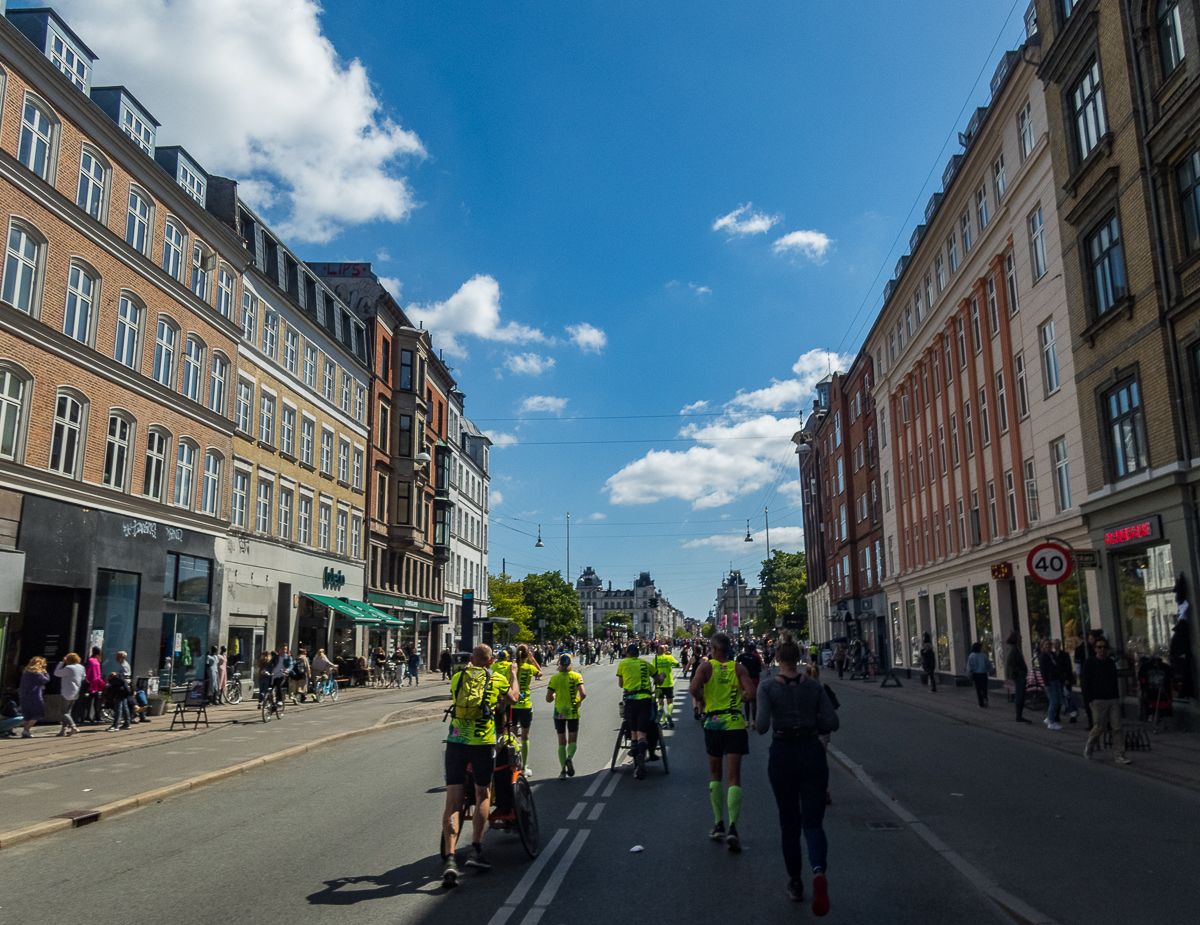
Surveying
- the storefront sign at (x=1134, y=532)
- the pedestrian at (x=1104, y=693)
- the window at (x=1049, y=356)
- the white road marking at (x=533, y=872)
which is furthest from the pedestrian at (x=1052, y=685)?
the white road marking at (x=533, y=872)

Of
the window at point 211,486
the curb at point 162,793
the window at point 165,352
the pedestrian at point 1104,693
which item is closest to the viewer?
the curb at point 162,793

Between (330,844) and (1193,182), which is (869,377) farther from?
(330,844)

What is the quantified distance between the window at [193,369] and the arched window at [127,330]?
2.63 m

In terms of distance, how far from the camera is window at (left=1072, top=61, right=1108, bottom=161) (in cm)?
2053

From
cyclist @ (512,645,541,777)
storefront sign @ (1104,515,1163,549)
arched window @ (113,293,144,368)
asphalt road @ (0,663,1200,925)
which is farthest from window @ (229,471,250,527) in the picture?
storefront sign @ (1104,515,1163,549)

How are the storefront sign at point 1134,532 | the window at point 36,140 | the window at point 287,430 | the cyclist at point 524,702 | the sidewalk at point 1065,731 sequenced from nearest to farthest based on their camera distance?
1. the cyclist at point 524,702
2. the sidewalk at point 1065,731
3. the storefront sign at point 1134,532
4. the window at point 36,140
5. the window at point 287,430

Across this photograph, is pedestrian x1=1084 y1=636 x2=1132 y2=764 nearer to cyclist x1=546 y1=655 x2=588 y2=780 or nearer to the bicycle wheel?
cyclist x1=546 y1=655 x2=588 y2=780

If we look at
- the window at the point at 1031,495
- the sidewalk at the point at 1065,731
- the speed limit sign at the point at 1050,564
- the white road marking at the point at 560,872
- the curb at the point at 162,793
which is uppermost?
the window at the point at 1031,495

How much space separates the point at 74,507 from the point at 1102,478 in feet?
77.4

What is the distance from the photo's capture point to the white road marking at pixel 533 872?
654 centimetres

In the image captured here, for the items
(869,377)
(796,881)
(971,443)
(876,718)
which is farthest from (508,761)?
(869,377)

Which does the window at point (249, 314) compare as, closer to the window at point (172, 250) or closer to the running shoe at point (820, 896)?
the window at point (172, 250)

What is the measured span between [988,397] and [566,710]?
22792mm

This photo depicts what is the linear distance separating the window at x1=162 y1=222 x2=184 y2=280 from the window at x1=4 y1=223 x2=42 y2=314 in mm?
5484
